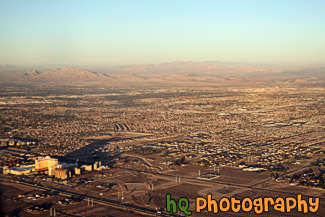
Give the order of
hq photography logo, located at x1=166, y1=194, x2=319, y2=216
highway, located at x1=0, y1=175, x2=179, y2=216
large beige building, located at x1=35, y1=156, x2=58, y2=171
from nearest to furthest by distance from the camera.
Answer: highway, located at x1=0, y1=175, x2=179, y2=216
hq photography logo, located at x1=166, y1=194, x2=319, y2=216
large beige building, located at x1=35, y1=156, x2=58, y2=171

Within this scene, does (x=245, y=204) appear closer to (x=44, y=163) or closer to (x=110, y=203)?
(x=110, y=203)

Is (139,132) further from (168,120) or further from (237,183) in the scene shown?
(237,183)

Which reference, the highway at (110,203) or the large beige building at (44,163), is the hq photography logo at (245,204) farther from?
the large beige building at (44,163)

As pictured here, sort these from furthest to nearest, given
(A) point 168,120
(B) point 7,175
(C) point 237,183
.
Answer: (A) point 168,120
(B) point 7,175
(C) point 237,183

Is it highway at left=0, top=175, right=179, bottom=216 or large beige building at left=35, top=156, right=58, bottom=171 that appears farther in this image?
large beige building at left=35, top=156, right=58, bottom=171

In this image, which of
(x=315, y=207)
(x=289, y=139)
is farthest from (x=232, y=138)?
(x=315, y=207)

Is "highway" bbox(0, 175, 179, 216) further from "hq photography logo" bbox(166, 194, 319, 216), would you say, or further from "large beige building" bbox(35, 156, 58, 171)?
"large beige building" bbox(35, 156, 58, 171)

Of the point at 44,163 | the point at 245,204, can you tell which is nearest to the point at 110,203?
the point at 245,204

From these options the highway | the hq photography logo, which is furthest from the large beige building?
the hq photography logo

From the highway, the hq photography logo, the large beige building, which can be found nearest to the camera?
the highway
